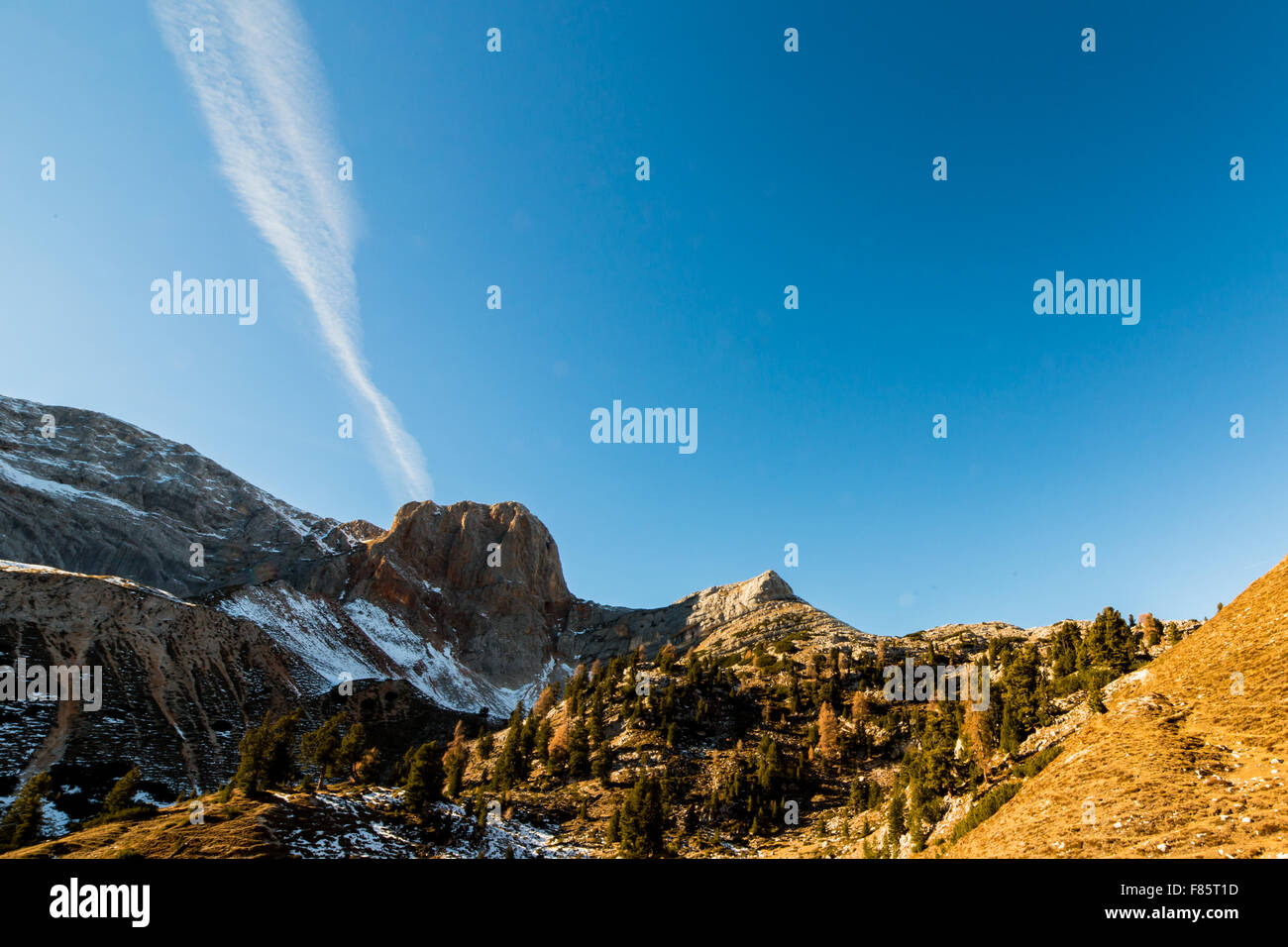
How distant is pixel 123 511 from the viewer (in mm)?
199750

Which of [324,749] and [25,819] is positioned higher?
[25,819]

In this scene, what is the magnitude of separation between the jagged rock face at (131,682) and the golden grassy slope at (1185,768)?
103893mm

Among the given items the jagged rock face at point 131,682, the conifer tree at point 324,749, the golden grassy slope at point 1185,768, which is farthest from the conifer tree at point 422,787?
the jagged rock face at point 131,682

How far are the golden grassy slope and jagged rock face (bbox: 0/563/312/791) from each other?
4090 inches

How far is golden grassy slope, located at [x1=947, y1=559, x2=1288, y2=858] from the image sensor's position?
77.9ft

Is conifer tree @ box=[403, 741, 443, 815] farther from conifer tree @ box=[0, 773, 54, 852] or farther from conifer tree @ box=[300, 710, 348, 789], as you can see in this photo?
conifer tree @ box=[0, 773, 54, 852]

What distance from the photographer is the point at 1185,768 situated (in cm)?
2953

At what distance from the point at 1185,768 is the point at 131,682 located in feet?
440

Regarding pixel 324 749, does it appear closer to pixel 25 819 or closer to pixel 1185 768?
pixel 25 819

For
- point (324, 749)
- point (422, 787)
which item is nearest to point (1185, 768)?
point (422, 787)

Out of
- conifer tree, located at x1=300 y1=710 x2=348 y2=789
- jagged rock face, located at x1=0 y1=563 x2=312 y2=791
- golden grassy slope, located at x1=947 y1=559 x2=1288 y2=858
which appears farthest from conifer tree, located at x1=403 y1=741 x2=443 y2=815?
jagged rock face, located at x1=0 y1=563 x2=312 y2=791
